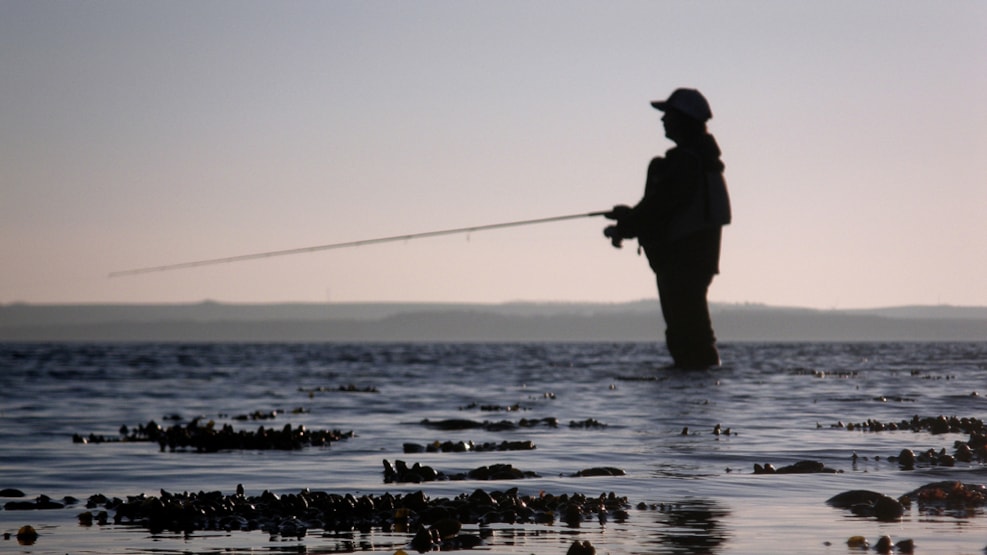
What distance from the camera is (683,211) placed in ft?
95.3

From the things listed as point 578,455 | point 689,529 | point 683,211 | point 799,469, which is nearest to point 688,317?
point 683,211

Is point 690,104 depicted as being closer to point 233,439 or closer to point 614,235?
point 614,235

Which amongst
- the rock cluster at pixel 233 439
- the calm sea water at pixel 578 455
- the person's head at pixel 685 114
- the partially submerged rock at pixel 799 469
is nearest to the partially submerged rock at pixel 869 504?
the calm sea water at pixel 578 455

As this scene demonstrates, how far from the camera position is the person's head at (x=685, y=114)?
28.9 metres

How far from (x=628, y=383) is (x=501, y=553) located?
22.3 meters

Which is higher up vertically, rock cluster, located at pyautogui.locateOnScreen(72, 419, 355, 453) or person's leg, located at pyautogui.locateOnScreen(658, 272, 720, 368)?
person's leg, located at pyautogui.locateOnScreen(658, 272, 720, 368)

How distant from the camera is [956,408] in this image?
21.7m

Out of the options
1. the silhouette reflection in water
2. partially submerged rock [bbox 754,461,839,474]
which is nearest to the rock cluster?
partially submerged rock [bbox 754,461,839,474]

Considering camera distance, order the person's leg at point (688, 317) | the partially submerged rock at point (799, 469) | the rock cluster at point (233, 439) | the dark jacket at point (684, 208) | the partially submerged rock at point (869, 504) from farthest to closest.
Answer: the person's leg at point (688, 317)
the dark jacket at point (684, 208)
the rock cluster at point (233, 439)
the partially submerged rock at point (799, 469)
the partially submerged rock at point (869, 504)

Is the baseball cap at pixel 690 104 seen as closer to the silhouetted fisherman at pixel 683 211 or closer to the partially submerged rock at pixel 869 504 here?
the silhouetted fisherman at pixel 683 211

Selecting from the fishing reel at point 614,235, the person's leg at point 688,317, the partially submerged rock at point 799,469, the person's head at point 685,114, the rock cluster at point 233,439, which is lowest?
the rock cluster at point 233,439

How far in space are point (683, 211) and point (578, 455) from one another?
1536 centimetres

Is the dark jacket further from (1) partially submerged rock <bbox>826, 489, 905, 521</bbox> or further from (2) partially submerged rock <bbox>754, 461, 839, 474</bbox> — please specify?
(1) partially submerged rock <bbox>826, 489, 905, 521</bbox>

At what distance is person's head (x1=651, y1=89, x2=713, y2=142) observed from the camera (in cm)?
2891
